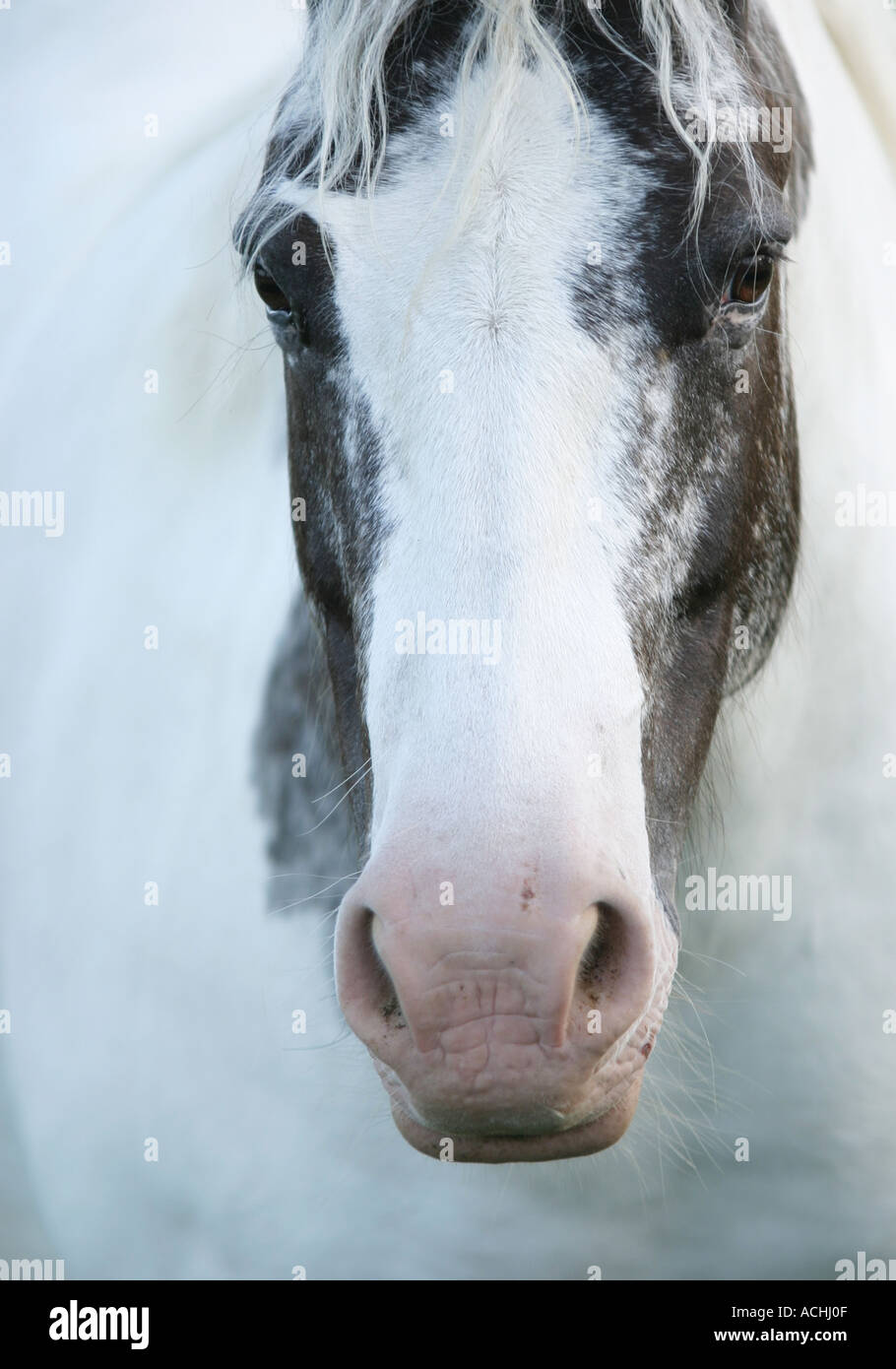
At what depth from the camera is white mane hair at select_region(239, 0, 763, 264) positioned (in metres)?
1.17

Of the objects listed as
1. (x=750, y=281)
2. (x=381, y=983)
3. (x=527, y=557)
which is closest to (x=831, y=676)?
(x=750, y=281)

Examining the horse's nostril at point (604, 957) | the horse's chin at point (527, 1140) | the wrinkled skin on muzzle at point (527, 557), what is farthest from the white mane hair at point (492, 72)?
the horse's chin at point (527, 1140)

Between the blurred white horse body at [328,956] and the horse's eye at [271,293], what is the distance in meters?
0.41

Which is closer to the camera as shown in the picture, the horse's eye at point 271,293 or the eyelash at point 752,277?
the eyelash at point 752,277

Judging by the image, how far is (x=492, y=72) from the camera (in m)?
1.18

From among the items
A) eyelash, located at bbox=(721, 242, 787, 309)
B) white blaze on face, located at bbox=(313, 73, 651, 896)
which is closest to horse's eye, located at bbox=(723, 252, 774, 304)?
eyelash, located at bbox=(721, 242, 787, 309)

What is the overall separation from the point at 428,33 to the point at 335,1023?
122cm

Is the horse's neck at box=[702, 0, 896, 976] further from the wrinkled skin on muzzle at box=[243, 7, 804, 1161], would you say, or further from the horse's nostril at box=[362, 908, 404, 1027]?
the horse's nostril at box=[362, 908, 404, 1027]

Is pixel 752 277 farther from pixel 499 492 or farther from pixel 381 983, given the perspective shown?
pixel 381 983

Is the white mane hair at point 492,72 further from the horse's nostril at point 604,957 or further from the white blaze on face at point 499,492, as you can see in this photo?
the horse's nostril at point 604,957

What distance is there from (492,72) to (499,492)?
47cm

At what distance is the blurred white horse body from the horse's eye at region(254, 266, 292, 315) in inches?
16.2

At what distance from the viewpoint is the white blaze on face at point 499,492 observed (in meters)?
0.95
